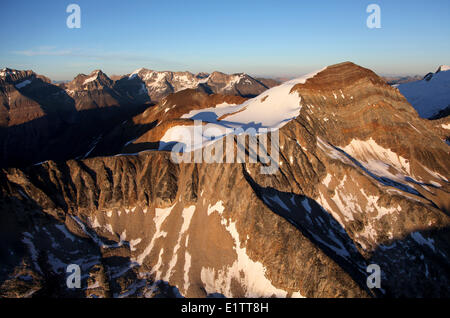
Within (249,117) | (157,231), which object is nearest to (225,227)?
(157,231)

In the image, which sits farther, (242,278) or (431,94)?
(431,94)

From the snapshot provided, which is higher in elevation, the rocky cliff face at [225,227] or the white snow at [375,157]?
the white snow at [375,157]

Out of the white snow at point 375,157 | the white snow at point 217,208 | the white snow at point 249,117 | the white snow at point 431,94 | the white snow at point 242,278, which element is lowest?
the white snow at point 242,278

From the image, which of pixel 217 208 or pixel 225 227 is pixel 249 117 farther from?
pixel 225 227

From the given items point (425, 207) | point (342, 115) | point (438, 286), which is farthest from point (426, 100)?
point (438, 286)

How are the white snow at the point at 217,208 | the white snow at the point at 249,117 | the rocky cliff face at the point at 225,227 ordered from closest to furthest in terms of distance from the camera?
1. the rocky cliff face at the point at 225,227
2. the white snow at the point at 217,208
3. the white snow at the point at 249,117

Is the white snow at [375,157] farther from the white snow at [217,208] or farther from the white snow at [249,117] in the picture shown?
the white snow at [217,208]

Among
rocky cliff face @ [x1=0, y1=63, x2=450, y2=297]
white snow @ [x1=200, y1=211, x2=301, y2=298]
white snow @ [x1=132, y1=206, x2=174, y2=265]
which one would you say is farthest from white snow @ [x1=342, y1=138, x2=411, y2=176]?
white snow @ [x1=132, y1=206, x2=174, y2=265]

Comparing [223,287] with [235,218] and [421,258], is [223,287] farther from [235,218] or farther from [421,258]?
[421,258]

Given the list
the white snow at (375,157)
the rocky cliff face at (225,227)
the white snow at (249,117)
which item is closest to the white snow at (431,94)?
the white snow at (375,157)
